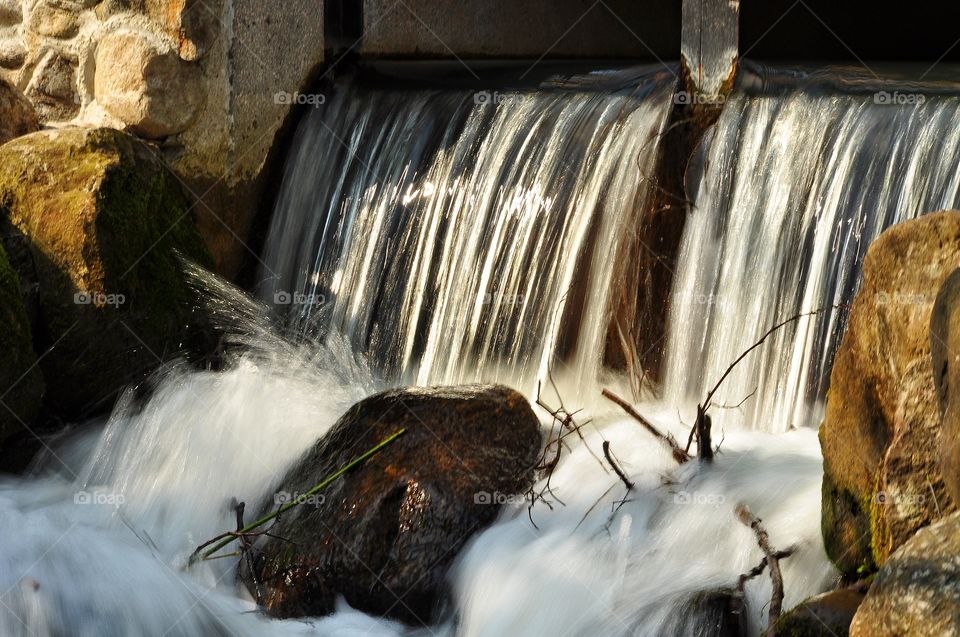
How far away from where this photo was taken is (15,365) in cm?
480

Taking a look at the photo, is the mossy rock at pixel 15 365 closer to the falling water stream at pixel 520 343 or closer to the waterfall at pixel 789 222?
the falling water stream at pixel 520 343

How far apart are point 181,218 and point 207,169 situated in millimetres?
379

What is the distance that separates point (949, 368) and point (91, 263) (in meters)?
3.50

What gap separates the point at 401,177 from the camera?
233 inches

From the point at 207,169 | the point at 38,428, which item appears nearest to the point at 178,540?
the point at 38,428

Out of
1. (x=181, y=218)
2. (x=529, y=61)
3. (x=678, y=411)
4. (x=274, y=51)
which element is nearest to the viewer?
(x=678, y=411)

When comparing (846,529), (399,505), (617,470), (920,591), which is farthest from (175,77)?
(920,591)

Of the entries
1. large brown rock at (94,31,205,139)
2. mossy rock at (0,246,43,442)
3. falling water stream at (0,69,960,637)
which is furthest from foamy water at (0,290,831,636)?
large brown rock at (94,31,205,139)

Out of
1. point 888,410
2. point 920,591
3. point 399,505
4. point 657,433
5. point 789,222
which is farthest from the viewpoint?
point 789,222

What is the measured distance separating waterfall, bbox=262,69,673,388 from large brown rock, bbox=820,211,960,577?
1775mm

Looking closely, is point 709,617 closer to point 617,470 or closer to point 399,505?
point 617,470

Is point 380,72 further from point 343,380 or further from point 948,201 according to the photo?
point 948,201

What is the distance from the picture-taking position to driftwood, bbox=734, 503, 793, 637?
3098 millimetres

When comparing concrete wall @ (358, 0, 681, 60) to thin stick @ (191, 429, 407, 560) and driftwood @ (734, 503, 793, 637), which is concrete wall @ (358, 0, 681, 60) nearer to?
thin stick @ (191, 429, 407, 560)
